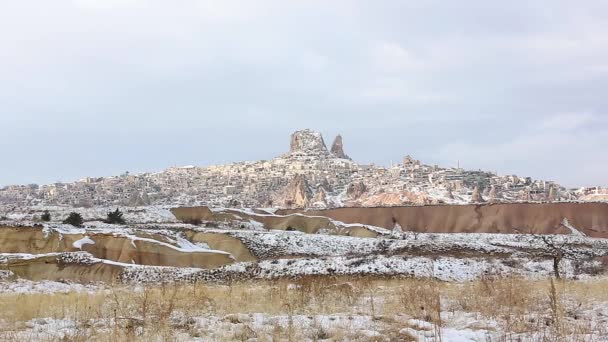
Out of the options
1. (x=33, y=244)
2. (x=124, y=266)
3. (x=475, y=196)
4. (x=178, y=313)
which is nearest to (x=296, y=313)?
(x=178, y=313)

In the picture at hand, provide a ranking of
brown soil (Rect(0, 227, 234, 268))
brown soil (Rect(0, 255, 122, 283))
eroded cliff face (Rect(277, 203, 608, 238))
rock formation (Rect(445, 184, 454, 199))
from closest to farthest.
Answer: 1. brown soil (Rect(0, 255, 122, 283))
2. brown soil (Rect(0, 227, 234, 268))
3. eroded cliff face (Rect(277, 203, 608, 238))
4. rock formation (Rect(445, 184, 454, 199))

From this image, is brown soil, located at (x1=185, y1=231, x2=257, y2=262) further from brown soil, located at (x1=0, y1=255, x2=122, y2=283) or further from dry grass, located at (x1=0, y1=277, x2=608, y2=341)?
dry grass, located at (x1=0, y1=277, x2=608, y2=341)

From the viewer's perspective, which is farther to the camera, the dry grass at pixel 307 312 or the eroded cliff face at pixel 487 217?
the eroded cliff face at pixel 487 217

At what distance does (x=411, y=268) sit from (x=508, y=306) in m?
24.1

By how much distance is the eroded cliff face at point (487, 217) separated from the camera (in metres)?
96.1

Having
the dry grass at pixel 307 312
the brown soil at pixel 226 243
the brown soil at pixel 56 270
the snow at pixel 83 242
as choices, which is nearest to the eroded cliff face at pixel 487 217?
the brown soil at pixel 226 243

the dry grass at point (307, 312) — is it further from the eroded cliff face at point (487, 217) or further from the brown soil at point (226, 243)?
the eroded cliff face at point (487, 217)

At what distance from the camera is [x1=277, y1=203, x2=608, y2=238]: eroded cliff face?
96.1 metres

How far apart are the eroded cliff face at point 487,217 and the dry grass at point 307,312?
85000mm

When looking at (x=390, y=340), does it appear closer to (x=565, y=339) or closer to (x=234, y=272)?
(x=565, y=339)

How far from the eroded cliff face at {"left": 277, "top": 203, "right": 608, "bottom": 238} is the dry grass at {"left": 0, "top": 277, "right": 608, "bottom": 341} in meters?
85.0

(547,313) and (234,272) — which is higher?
(547,313)

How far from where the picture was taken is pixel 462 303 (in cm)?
1136

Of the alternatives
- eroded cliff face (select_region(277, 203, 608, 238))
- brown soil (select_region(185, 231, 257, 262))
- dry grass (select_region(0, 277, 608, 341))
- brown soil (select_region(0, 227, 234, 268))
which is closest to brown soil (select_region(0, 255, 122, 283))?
brown soil (select_region(0, 227, 234, 268))
